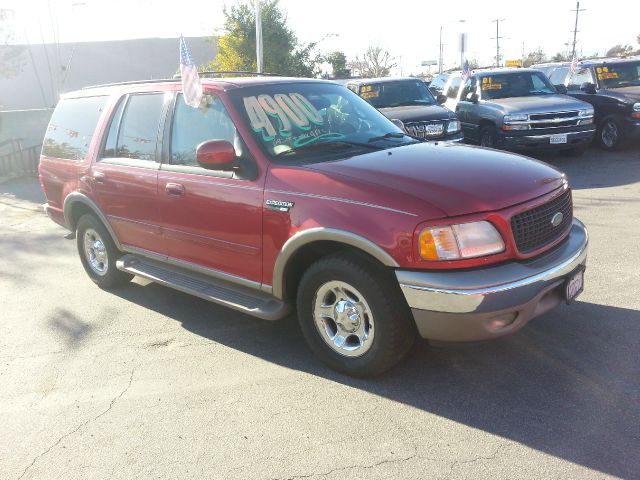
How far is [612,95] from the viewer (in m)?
11.9

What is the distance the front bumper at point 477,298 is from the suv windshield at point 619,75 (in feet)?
35.6

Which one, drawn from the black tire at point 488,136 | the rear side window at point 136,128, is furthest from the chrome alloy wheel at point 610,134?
the rear side window at point 136,128

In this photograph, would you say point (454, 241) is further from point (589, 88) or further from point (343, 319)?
point (589, 88)

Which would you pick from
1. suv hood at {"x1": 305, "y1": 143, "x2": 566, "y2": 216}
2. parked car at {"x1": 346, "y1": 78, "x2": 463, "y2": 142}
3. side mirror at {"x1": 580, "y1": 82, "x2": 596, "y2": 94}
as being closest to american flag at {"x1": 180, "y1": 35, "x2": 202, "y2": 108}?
suv hood at {"x1": 305, "y1": 143, "x2": 566, "y2": 216}

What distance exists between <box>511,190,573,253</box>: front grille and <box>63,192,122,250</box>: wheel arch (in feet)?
11.5

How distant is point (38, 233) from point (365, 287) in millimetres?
6990

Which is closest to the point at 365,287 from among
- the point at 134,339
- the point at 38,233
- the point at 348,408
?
the point at 348,408

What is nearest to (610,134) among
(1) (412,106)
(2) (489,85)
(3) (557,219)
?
(2) (489,85)

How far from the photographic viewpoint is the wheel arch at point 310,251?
10.9ft

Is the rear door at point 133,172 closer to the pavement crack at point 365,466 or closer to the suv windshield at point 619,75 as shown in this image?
the pavement crack at point 365,466

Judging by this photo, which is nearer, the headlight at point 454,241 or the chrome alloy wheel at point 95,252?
the headlight at point 454,241

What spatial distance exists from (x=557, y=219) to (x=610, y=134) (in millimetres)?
9922

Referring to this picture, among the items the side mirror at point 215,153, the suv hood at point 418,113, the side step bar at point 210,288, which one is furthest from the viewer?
the suv hood at point 418,113

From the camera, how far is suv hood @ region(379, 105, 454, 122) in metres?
10.4
